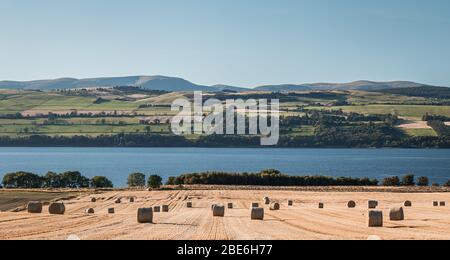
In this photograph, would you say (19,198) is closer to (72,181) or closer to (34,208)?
(72,181)

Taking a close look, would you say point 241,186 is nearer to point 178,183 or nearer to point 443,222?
point 178,183

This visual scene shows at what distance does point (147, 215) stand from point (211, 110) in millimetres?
156365

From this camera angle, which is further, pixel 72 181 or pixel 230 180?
pixel 72 181

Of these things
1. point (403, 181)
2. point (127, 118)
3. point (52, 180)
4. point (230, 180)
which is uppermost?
point (127, 118)

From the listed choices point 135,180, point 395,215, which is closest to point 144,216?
point 395,215

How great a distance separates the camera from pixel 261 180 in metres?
76.0

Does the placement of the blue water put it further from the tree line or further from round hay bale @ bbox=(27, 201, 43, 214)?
round hay bale @ bbox=(27, 201, 43, 214)

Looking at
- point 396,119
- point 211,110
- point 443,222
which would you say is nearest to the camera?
point 443,222

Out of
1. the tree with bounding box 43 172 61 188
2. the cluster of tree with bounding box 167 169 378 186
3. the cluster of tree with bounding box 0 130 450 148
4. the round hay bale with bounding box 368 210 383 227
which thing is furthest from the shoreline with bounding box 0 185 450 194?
the cluster of tree with bounding box 0 130 450 148

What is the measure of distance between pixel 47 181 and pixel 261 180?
2142 cm

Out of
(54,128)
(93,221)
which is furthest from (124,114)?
(93,221)

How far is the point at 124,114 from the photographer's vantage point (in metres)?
186

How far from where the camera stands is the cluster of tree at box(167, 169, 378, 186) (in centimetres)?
7481

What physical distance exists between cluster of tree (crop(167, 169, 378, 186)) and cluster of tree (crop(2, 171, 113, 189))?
279 inches
